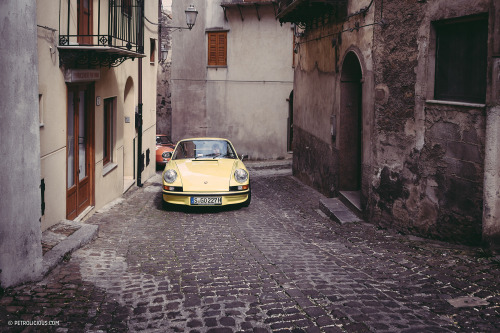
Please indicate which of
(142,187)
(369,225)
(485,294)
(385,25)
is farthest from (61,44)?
(142,187)

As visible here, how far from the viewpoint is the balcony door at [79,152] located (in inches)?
360

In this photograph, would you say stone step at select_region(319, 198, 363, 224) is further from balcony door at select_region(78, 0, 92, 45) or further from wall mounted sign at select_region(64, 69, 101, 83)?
balcony door at select_region(78, 0, 92, 45)

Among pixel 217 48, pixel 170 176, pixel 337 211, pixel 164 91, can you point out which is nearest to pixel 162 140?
pixel 217 48

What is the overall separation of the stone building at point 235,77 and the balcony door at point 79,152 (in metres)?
15.6

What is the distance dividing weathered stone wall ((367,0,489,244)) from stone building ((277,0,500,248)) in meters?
0.01

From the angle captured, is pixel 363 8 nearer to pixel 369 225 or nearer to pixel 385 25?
pixel 385 25

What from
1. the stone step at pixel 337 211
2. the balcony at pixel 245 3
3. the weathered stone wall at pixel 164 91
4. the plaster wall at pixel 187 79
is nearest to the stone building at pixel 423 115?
the stone step at pixel 337 211

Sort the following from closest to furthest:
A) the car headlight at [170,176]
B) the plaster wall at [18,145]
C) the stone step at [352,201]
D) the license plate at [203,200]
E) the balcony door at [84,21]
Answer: the plaster wall at [18,145] < the balcony door at [84,21] < the stone step at [352,201] < the license plate at [203,200] < the car headlight at [170,176]

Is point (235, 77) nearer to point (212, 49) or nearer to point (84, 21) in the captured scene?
point (212, 49)

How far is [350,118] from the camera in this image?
11594 mm

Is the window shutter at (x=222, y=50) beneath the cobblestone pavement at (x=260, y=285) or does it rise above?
above

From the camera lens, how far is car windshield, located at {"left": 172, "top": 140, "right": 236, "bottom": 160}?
11961 millimetres

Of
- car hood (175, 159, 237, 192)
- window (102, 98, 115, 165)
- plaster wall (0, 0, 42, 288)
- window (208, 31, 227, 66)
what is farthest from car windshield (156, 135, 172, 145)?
plaster wall (0, 0, 42, 288)

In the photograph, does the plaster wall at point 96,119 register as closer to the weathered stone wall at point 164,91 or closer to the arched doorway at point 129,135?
the arched doorway at point 129,135
